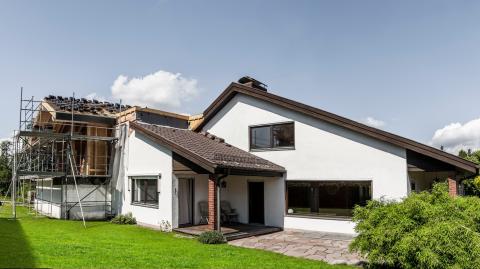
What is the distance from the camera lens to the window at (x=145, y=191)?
1602cm

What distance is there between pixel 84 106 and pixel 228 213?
35.2ft

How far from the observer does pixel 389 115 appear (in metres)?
22.3

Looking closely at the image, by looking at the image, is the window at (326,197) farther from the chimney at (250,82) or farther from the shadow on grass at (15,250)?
the shadow on grass at (15,250)

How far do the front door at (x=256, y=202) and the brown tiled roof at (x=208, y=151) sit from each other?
136cm

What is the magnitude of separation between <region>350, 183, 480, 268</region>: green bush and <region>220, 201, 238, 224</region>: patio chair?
7937 millimetres

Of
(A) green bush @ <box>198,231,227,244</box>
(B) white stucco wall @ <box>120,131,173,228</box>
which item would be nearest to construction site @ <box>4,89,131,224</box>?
(B) white stucco wall @ <box>120,131,173,228</box>

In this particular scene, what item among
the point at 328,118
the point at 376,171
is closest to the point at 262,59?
the point at 328,118

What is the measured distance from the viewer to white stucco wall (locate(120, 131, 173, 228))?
1484cm

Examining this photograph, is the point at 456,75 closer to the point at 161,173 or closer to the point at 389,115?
the point at 389,115

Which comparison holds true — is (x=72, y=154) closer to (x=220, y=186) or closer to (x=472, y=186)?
(x=220, y=186)

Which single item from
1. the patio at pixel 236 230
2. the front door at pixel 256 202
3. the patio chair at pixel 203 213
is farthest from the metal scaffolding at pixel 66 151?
the front door at pixel 256 202

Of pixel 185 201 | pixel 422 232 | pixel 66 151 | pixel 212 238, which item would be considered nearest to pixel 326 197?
pixel 212 238

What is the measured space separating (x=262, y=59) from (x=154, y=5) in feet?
20.2

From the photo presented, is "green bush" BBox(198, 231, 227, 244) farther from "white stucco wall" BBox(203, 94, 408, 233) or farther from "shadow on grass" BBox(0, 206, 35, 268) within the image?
"shadow on grass" BBox(0, 206, 35, 268)
